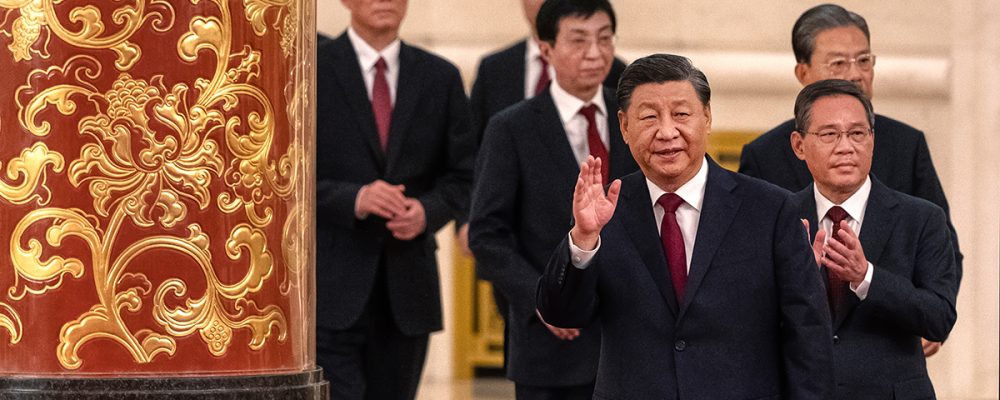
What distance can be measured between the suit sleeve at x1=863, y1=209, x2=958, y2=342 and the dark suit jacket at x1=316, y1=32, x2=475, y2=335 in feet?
6.63

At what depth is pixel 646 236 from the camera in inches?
175

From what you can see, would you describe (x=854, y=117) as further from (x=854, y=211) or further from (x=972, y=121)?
(x=972, y=121)

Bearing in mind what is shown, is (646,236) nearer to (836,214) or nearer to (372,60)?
(836,214)

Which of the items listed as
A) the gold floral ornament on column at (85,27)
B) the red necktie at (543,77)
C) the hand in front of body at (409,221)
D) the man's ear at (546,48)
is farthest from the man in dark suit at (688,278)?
the red necktie at (543,77)

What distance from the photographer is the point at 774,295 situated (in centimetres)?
444

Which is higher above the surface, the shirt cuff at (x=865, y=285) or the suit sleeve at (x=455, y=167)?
the suit sleeve at (x=455, y=167)

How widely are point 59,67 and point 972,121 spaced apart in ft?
26.7

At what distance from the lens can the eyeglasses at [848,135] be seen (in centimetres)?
522

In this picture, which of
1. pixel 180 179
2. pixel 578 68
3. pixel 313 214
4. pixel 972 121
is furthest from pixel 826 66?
pixel 972 121

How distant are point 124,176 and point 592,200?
1041 mm

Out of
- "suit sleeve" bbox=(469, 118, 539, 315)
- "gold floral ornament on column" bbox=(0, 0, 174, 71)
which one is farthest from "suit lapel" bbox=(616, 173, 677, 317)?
"suit sleeve" bbox=(469, 118, 539, 315)

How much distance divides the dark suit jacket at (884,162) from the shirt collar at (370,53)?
62.4 inches

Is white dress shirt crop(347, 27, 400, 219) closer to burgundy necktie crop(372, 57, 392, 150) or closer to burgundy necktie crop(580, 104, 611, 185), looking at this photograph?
burgundy necktie crop(372, 57, 392, 150)

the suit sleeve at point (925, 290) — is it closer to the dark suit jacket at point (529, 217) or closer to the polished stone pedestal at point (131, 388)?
the dark suit jacket at point (529, 217)
